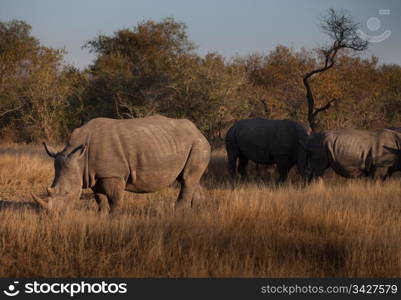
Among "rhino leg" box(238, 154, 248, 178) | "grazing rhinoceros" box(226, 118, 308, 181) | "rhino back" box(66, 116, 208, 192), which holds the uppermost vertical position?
"rhino back" box(66, 116, 208, 192)

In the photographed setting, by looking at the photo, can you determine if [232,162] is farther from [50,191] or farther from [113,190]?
[50,191]

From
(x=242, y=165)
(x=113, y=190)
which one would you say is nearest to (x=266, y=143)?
(x=242, y=165)

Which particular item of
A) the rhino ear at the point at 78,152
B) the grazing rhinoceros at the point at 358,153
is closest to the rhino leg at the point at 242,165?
the grazing rhinoceros at the point at 358,153

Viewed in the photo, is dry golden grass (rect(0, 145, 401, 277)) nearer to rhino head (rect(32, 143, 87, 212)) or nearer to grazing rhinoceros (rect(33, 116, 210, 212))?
rhino head (rect(32, 143, 87, 212))

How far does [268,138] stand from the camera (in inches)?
482

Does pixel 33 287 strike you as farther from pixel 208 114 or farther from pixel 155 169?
pixel 208 114

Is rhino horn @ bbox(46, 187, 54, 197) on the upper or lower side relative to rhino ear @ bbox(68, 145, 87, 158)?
lower

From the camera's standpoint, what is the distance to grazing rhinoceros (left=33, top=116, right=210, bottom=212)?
6.55 metres

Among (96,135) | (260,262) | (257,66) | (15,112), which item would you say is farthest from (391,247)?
(257,66)

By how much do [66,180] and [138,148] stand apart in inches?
46.9

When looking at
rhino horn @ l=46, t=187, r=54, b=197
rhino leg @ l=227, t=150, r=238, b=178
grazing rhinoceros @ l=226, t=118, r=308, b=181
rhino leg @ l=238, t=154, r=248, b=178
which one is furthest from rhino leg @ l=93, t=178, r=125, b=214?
rhino leg @ l=238, t=154, r=248, b=178

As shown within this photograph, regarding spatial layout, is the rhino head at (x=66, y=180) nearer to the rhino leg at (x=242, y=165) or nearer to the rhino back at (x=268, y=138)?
the rhino back at (x=268, y=138)

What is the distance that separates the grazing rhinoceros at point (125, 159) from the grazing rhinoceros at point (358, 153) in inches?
153

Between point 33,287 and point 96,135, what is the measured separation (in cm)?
305
